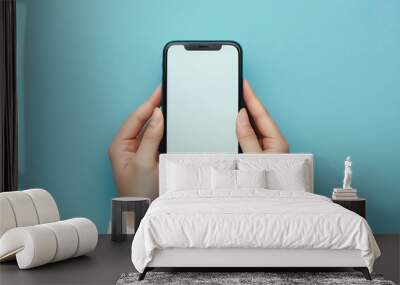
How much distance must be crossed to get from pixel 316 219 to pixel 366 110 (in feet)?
8.79

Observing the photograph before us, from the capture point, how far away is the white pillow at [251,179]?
6.34 meters

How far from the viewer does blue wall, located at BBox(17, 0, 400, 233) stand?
7.10 meters

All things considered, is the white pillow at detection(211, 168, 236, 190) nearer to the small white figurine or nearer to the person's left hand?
the person's left hand

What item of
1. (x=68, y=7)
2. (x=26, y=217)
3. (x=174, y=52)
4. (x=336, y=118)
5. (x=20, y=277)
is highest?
(x=68, y=7)

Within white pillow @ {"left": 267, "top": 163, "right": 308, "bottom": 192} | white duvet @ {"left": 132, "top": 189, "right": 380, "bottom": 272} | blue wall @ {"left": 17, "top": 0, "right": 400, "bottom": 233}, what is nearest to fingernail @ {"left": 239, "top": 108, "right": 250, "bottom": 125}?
blue wall @ {"left": 17, "top": 0, "right": 400, "bottom": 233}

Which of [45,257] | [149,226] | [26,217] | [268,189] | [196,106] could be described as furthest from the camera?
[196,106]

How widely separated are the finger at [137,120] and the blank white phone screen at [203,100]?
0.75 ft

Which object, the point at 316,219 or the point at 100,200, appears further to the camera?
the point at 100,200

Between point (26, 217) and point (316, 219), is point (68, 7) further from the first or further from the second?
point (316, 219)

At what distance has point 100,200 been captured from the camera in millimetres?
7164

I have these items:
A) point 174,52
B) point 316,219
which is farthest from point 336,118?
point 316,219

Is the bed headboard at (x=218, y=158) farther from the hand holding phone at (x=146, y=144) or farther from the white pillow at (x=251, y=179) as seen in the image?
the white pillow at (x=251, y=179)

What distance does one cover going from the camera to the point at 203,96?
6969 mm

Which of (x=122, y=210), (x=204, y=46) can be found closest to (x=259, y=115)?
(x=204, y=46)
